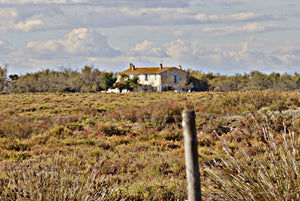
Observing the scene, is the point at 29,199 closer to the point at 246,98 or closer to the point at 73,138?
the point at 73,138

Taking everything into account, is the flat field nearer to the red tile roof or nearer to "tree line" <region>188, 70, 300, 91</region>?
"tree line" <region>188, 70, 300, 91</region>

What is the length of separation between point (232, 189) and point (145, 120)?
35.0 feet

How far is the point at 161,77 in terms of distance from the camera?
213 feet

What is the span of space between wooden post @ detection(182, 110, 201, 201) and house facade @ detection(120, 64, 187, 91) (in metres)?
57.9

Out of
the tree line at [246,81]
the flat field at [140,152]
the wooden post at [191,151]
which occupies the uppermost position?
the tree line at [246,81]

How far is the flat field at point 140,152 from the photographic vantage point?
425 centimetres

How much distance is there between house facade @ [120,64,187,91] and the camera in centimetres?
6341

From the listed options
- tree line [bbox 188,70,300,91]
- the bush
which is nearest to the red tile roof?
tree line [bbox 188,70,300,91]

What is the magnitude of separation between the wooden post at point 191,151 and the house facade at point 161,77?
57.9 meters

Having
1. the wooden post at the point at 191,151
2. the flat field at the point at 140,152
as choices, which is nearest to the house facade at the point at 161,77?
the flat field at the point at 140,152

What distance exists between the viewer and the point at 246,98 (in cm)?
1927

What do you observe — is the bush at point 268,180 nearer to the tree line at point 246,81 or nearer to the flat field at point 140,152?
the flat field at point 140,152

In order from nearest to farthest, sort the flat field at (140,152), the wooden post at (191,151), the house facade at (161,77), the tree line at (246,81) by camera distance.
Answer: the wooden post at (191,151)
the flat field at (140,152)
the tree line at (246,81)
the house facade at (161,77)

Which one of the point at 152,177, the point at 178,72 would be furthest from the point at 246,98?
the point at 178,72
